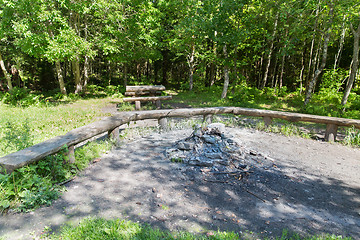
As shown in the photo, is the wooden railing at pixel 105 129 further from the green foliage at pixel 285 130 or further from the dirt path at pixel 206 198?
the dirt path at pixel 206 198

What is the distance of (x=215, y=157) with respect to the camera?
4012 mm

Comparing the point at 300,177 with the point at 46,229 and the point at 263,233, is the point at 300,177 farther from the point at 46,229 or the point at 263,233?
the point at 46,229

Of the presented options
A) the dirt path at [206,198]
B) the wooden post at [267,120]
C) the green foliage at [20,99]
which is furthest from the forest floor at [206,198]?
the green foliage at [20,99]

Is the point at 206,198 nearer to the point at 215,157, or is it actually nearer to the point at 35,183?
the point at 215,157

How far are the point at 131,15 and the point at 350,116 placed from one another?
12.4 metres

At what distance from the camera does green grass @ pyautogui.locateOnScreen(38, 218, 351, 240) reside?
2115 millimetres

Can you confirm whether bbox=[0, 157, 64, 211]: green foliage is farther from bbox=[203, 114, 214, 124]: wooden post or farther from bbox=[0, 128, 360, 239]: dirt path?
bbox=[203, 114, 214, 124]: wooden post

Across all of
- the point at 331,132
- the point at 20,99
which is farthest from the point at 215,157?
the point at 20,99

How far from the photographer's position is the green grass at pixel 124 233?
2115 mm

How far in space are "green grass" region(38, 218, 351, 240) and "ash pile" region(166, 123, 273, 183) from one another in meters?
1.31

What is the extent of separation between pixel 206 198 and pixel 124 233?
1299mm

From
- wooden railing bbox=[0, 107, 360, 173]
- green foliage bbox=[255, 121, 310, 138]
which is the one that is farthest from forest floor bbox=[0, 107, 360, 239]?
green foliage bbox=[255, 121, 310, 138]

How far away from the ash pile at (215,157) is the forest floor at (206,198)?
0.37ft

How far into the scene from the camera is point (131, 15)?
1228cm
